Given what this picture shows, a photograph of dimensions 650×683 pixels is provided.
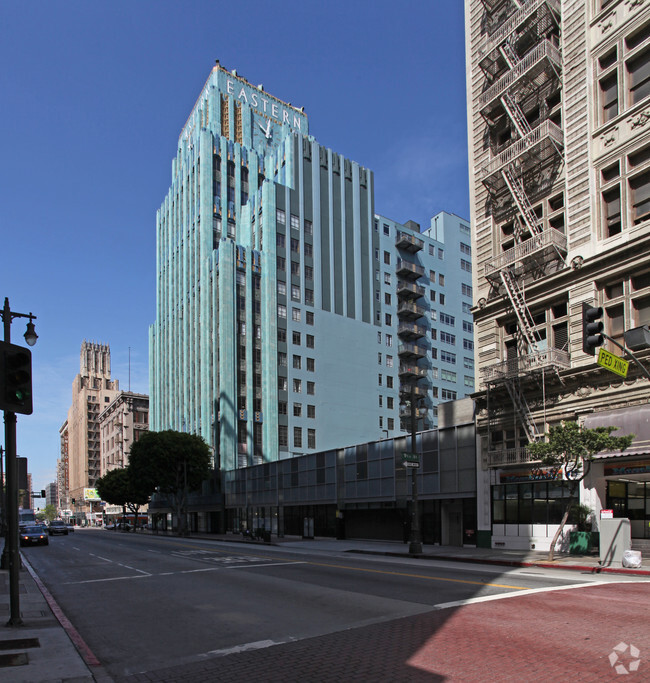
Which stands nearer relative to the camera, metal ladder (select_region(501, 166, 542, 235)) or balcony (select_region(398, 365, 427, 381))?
metal ladder (select_region(501, 166, 542, 235))

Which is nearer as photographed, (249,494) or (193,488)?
(249,494)

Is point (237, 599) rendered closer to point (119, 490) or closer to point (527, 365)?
point (527, 365)

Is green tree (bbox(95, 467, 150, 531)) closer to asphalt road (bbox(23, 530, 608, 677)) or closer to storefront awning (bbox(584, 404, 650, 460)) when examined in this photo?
asphalt road (bbox(23, 530, 608, 677))

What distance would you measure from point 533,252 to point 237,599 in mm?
21776

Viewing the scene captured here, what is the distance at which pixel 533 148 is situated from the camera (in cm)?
3047

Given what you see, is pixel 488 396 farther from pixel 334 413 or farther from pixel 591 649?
pixel 334 413

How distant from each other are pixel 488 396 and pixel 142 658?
81.3 feet

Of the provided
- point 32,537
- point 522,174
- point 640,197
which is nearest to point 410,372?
point 32,537

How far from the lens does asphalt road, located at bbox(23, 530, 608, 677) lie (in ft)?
33.9

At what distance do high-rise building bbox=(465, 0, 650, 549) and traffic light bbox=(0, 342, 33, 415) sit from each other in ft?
67.7

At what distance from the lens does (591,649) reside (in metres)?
8.76

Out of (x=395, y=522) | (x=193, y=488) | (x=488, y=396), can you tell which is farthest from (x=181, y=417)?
(x=488, y=396)

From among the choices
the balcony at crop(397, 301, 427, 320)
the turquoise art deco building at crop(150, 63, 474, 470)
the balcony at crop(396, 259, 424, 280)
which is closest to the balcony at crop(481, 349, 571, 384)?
the turquoise art deco building at crop(150, 63, 474, 470)

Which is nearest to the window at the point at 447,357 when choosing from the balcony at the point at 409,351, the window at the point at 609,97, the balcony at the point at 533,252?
the balcony at the point at 409,351
